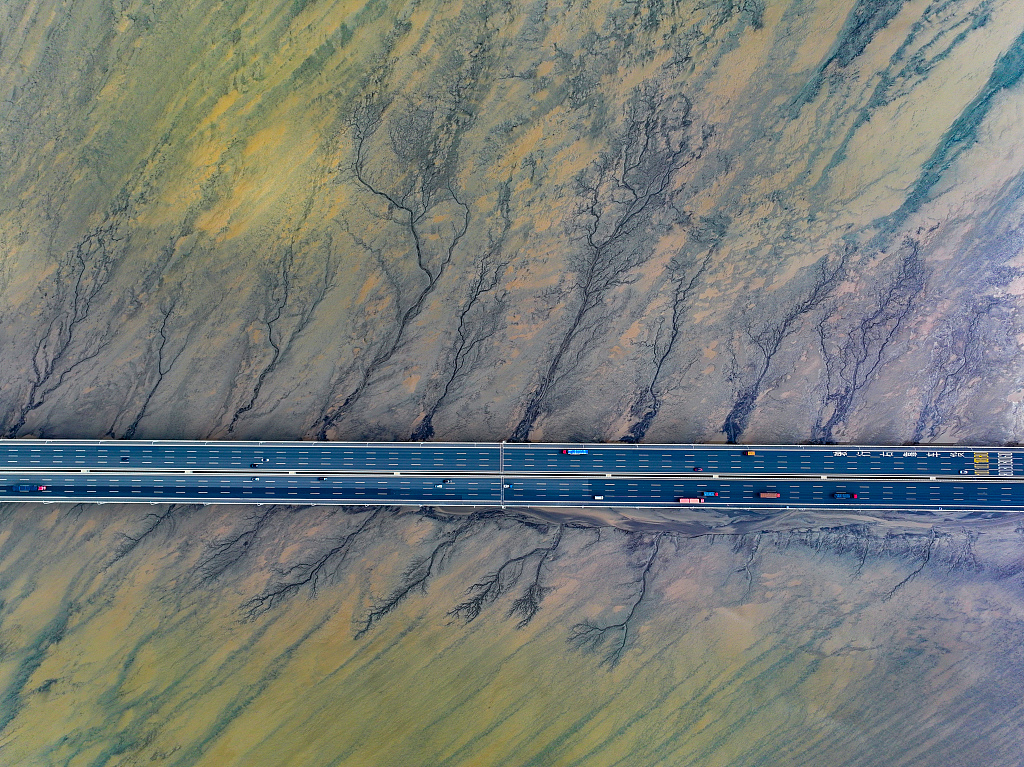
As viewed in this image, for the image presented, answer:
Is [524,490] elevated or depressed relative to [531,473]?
depressed

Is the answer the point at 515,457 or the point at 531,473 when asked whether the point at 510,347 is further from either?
the point at 531,473

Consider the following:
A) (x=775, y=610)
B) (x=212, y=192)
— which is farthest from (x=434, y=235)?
(x=775, y=610)

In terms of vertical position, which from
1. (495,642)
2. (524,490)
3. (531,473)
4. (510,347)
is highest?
(510,347)

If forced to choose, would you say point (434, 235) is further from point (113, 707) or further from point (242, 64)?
point (113, 707)

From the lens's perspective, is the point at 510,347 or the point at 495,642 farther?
the point at 510,347

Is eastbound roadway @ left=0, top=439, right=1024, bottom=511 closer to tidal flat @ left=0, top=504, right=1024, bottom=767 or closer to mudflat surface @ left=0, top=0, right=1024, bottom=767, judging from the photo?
mudflat surface @ left=0, top=0, right=1024, bottom=767

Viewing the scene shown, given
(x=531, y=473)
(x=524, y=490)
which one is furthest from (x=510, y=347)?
(x=524, y=490)
